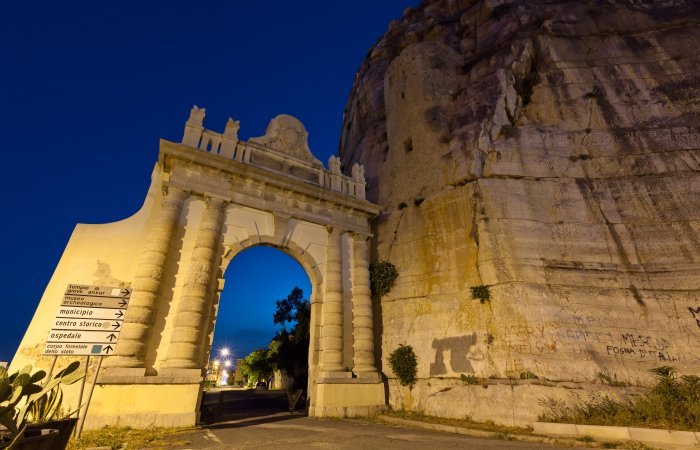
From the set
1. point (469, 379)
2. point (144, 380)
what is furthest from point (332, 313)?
point (144, 380)

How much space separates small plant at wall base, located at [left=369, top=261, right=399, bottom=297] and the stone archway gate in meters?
0.70

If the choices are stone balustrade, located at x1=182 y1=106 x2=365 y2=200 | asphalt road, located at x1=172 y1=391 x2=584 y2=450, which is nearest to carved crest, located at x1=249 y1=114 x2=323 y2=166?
stone balustrade, located at x1=182 y1=106 x2=365 y2=200

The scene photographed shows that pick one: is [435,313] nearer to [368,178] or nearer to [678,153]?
[368,178]

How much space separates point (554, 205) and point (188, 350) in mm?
15117

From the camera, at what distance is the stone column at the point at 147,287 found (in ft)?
31.3

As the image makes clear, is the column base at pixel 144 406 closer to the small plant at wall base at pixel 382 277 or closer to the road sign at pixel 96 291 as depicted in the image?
the road sign at pixel 96 291

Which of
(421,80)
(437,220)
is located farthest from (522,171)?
(421,80)

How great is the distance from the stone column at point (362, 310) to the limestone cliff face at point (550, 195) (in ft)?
4.68

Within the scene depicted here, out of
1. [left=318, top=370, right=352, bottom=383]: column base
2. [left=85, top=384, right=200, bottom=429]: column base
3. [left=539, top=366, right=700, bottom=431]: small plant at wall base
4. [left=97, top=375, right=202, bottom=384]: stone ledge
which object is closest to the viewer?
[left=539, top=366, right=700, bottom=431]: small plant at wall base

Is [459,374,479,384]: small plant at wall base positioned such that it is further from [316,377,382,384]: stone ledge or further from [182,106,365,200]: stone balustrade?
[182,106,365,200]: stone balustrade

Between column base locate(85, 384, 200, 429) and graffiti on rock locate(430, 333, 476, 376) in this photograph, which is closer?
column base locate(85, 384, 200, 429)

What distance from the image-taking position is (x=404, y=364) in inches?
539

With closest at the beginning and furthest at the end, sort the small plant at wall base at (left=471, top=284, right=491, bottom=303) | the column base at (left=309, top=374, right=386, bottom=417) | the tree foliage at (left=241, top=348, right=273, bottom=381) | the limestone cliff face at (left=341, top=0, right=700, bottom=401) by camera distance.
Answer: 1. the limestone cliff face at (left=341, top=0, right=700, bottom=401)
2. the column base at (left=309, top=374, right=386, bottom=417)
3. the small plant at wall base at (left=471, top=284, right=491, bottom=303)
4. the tree foliage at (left=241, top=348, right=273, bottom=381)

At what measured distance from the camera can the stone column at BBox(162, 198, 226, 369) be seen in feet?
33.3
